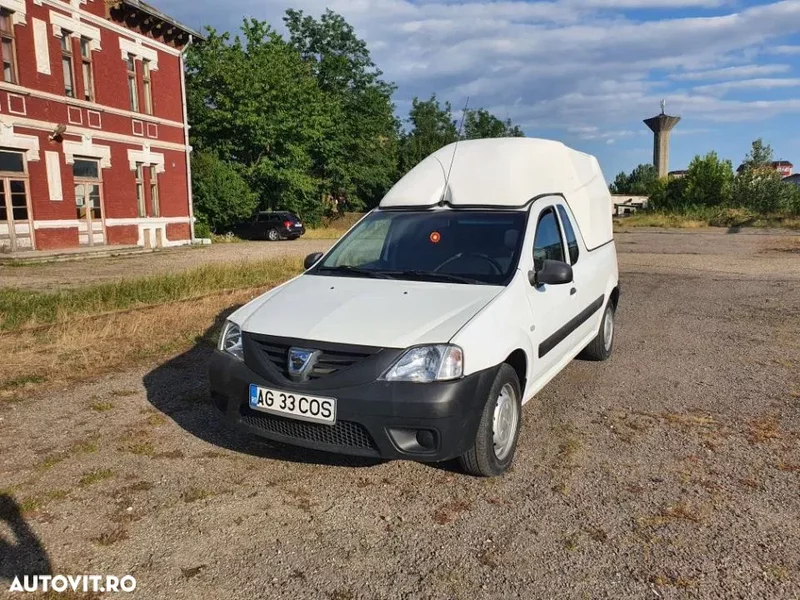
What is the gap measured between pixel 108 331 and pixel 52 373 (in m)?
1.43

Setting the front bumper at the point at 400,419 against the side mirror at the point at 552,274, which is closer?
the front bumper at the point at 400,419

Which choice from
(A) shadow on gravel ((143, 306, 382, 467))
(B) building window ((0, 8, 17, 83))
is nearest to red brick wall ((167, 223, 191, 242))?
(B) building window ((0, 8, 17, 83))

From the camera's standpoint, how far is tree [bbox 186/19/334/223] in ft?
111

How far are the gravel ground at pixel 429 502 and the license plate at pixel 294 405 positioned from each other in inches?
19.0

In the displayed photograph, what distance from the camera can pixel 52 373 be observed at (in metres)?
5.94

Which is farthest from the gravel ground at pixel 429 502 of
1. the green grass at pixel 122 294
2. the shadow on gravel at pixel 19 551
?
the green grass at pixel 122 294

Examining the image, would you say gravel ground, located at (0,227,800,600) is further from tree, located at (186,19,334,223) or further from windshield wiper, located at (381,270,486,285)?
tree, located at (186,19,334,223)

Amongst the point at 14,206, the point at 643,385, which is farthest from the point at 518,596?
the point at 14,206

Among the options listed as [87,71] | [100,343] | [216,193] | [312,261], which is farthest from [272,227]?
[312,261]

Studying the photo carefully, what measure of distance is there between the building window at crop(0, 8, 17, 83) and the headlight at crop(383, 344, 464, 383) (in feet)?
67.4

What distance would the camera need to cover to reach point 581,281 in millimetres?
5266

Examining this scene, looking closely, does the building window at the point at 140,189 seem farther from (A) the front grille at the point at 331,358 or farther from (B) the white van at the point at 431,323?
(A) the front grille at the point at 331,358

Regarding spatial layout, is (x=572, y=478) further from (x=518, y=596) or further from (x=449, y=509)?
(x=518, y=596)

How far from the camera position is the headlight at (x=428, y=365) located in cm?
332
